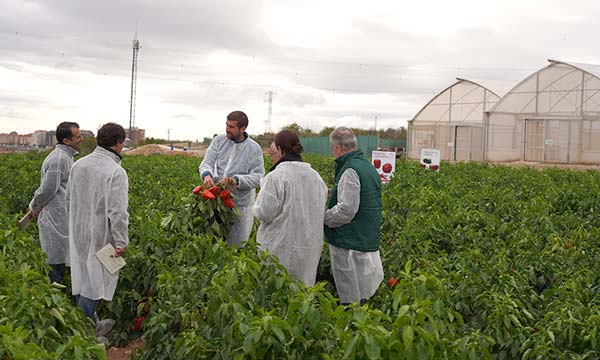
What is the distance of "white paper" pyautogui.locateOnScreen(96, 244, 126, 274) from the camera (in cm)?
479

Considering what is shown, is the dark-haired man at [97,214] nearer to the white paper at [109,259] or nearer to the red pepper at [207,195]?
the white paper at [109,259]

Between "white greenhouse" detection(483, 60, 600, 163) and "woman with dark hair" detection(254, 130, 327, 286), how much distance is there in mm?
23227

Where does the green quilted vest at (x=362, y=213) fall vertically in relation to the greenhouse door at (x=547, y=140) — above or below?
below

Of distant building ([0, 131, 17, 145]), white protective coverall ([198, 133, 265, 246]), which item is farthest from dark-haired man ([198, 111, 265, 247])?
distant building ([0, 131, 17, 145])

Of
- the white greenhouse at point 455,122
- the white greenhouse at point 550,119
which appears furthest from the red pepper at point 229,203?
the white greenhouse at point 455,122

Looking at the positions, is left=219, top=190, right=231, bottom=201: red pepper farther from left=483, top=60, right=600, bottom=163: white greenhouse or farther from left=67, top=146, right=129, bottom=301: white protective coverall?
left=483, top=60, right=600, bottom=163: white greenhouse

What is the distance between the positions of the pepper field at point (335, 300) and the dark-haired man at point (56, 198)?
391 mm

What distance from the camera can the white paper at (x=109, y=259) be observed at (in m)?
4.79

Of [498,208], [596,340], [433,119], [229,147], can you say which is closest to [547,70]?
[433,119]

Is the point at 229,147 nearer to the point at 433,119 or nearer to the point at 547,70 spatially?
the point at 547,70

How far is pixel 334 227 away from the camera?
4.93m

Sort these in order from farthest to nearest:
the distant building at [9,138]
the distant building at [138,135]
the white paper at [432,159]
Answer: the distant building at [9,138] → the distant building at [138,135] → the white paper at [432,159]

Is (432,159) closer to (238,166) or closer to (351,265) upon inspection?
(238,166)

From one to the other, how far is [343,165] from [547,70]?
2414 cm
